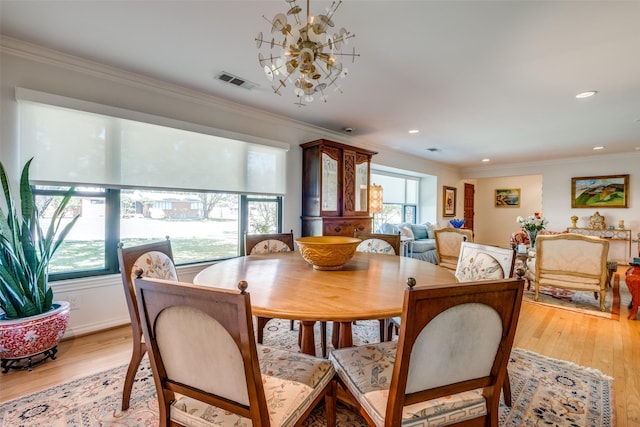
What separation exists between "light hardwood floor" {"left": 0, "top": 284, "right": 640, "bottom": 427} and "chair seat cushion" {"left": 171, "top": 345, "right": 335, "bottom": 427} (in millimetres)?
1539

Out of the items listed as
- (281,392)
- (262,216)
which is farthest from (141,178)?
(281,392)

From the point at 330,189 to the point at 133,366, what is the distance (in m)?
2.92

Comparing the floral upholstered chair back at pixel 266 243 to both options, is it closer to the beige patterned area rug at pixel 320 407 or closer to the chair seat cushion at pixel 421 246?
the beige patterned area rug at pixel 320 407

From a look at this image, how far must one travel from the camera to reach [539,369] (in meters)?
2.05

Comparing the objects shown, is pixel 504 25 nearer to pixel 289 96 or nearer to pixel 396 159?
pixel 289 96

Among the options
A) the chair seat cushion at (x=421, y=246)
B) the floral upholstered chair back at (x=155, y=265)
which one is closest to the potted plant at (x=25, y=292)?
the floral upholstered chair back at (x=155, y=265)

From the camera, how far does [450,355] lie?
895 mm

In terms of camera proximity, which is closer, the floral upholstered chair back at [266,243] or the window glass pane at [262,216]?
the floral upholstered chair back at [266,243]

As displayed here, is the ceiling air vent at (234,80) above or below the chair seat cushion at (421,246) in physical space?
above

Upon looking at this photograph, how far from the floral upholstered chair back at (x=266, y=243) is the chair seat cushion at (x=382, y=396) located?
1442mm

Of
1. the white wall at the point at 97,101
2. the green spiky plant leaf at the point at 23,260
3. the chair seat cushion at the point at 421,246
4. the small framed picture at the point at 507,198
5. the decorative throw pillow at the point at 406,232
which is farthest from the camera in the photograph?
the small framed picture at the point at 507,198

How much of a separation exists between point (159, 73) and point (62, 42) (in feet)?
2.16

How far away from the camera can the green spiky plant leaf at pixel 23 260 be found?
74.9 inches

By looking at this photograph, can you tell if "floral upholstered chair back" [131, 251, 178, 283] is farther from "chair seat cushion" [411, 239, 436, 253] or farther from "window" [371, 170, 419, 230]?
"window" [371, 170, 419, 230]
